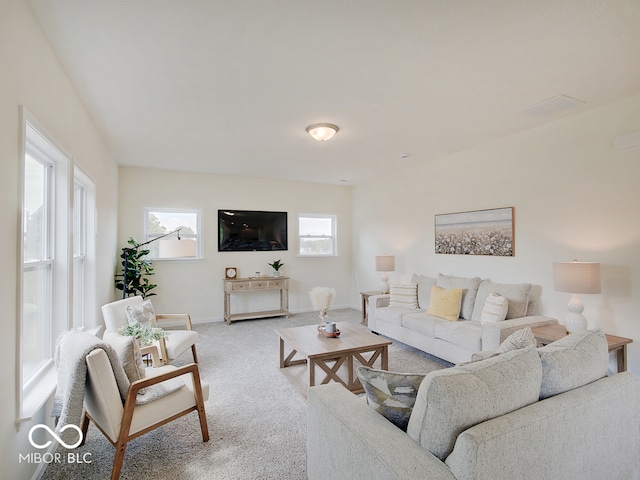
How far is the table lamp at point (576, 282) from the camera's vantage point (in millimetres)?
2848

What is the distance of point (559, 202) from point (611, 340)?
1.41 m

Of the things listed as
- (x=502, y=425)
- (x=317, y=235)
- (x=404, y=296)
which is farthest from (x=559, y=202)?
(x=317, y=235)

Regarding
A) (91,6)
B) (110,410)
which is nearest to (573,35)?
(91,6)

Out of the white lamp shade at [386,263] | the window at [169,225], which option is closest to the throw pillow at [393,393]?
the white lamp shade at [386,263]

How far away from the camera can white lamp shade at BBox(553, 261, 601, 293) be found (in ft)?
9.34

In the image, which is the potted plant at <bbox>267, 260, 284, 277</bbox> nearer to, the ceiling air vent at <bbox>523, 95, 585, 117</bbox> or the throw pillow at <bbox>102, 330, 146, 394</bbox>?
the throw pillow at <bbox>102, 330, 146, 394</bbox>

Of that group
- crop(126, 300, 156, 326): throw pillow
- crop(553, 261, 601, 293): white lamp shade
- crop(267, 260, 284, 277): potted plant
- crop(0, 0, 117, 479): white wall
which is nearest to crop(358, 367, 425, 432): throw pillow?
crop(0, 0, 117, 479): white wall

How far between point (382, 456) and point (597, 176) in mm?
3404

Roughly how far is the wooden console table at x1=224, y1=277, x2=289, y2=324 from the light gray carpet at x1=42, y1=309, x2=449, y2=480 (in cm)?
189

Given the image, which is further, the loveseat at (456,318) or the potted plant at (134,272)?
the potted plant at (134,272)

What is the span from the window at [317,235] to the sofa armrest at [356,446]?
5013 millimetres

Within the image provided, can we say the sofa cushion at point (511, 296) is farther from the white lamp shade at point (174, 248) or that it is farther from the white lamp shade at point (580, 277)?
the white lamp shade at point (174, 248)

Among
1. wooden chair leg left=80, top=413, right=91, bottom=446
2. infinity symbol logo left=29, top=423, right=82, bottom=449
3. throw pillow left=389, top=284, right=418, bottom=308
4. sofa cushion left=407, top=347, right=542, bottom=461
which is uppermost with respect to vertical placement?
sofa cushion left=407, top=347, right=542, bottom=461

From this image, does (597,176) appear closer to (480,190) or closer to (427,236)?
(480,190)
